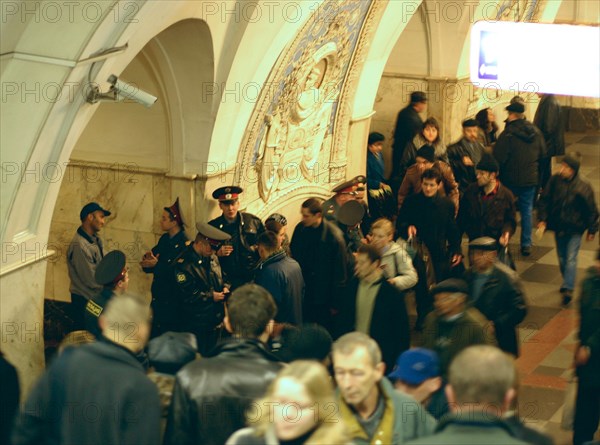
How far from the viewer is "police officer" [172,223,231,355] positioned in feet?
29.6

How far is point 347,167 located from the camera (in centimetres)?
1383

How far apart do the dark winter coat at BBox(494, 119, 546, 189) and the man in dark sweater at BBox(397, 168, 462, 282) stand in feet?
9.22

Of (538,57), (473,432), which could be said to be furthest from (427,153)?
(473,432)

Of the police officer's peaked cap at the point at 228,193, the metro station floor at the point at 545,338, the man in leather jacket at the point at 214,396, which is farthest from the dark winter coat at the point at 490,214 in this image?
the man in leather jacket at the point at 214,396

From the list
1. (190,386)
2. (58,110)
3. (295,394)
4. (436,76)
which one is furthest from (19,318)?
(436,76)

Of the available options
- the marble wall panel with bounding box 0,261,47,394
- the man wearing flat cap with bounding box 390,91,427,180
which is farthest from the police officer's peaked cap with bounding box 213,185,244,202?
the man wearing flat cap with bounding box 390,91,427,180

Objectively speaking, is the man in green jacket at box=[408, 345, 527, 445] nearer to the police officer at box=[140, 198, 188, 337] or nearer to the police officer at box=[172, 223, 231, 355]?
the police officer at box=[172, 223, 231, 355]

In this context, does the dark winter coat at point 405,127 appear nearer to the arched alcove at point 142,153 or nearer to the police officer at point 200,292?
the arched alcove at point 142,153

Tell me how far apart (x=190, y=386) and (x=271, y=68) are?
21.0 feet

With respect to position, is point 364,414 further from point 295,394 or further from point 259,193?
point 259,193

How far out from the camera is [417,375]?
19.4 feet

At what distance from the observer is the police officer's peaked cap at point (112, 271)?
7.80 metres

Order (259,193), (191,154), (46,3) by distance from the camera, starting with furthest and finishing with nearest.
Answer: (259,193) < (191,154) < (46,3)

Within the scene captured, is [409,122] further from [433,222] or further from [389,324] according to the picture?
[389,324]
